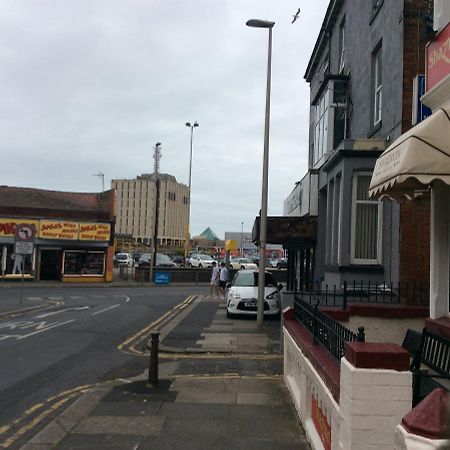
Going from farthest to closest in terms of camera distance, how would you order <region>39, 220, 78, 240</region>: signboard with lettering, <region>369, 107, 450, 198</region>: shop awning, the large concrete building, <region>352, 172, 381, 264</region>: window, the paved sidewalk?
the large concrete building < <region>39, 220, 78, 240</region>: signboard with lettering < <region>352, 172, 381, 264</region>: window < the paved sidewalk < <region>369, 107, 450, 198</region>: shop awning

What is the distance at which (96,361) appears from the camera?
10219 mm

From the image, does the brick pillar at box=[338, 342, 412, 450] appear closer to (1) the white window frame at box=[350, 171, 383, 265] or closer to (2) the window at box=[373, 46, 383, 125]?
(1) the white window frame at box=[350, 171, 383, 265]

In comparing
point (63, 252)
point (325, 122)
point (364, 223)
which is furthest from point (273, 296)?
point (63, 252)

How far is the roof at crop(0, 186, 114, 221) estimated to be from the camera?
122ft

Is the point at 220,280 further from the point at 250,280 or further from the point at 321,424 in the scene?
the point at 321,424

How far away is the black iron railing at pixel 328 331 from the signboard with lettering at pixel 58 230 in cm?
3168

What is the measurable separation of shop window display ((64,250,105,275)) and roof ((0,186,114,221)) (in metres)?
2.58

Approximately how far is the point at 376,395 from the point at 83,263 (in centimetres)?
3571

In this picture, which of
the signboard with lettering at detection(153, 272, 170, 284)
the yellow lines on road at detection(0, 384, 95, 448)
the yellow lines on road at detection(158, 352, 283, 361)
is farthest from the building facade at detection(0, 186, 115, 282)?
the yellow lines on road at detection(0, 384, 95, 448)

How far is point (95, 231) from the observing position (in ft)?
123

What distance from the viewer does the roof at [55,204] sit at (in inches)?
1468

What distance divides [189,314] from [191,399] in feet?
38.0

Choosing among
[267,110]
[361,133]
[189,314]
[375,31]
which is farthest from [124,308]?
[375,31]

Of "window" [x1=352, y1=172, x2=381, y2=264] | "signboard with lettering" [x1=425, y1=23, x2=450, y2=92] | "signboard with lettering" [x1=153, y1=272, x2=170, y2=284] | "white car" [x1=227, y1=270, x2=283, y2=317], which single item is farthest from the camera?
"signboard with lettering" [x1=153, y1=272, x2=170, y2=284]
